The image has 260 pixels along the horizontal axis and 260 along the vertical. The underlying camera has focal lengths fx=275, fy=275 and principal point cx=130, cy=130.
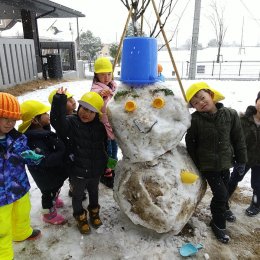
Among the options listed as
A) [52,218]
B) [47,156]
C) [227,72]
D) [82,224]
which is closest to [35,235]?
[52,218]

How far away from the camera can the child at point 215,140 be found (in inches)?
91.8

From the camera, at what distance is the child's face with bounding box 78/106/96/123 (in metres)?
2.34

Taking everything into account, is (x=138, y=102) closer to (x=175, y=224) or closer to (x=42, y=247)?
(x=175, y=224)

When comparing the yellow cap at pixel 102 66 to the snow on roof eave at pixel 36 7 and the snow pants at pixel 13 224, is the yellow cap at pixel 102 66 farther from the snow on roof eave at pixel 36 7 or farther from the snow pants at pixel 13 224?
the snow on roof eave at pixel 36 7

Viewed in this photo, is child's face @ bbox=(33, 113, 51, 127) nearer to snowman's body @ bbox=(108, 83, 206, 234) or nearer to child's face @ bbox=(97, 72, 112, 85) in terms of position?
snowman's body @ bbox=(108, 83, 206, 234)

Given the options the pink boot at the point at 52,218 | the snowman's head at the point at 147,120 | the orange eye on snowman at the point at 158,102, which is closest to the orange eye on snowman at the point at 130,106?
the snowman's head at the point at 147,120

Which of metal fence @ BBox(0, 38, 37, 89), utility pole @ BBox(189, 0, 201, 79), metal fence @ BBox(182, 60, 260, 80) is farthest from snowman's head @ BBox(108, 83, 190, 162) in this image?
metal fence @ BBox(182, 60, 260, 80)

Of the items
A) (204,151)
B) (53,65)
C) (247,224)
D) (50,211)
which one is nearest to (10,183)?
(50,211)

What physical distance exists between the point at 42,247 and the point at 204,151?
65.0 inches

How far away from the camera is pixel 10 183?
2.03m

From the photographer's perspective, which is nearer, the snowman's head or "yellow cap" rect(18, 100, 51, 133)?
the snowman's head

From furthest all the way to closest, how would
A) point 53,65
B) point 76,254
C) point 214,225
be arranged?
point 53,65, point 214,225, point 76,254

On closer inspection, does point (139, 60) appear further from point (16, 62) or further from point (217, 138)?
point (16, 62)

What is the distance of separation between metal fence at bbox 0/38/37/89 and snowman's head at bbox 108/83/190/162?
274 inches
